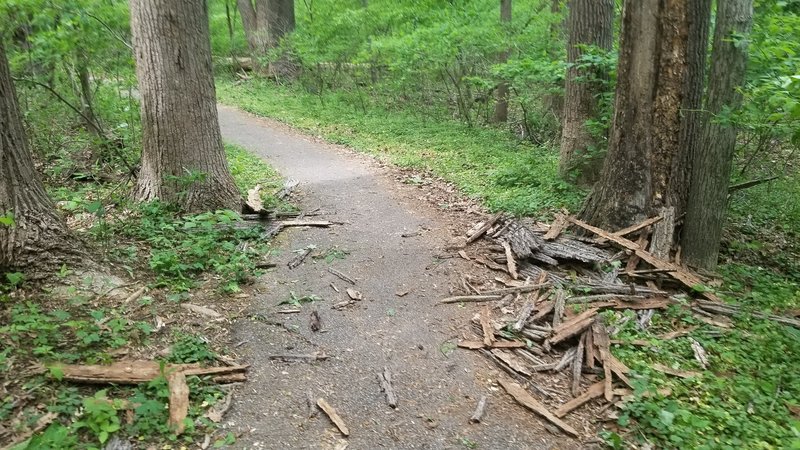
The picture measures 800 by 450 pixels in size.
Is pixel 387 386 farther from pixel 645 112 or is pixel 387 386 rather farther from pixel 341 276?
pixel 645 112

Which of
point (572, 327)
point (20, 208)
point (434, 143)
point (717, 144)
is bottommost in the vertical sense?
point (572, 327)

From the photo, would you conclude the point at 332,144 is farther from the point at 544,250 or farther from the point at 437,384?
the point at 437,384

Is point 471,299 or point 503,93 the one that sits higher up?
point 503,93

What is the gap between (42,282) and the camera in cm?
456

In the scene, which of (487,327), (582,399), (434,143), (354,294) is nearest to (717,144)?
(487,327)

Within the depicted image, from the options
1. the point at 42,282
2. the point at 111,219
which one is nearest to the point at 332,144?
the point at 111,219

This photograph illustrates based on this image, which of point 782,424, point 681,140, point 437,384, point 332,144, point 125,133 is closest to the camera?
point 782,424

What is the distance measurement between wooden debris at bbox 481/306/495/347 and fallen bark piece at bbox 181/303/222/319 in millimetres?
2555

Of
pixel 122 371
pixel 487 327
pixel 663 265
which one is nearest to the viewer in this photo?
pixel 122 371

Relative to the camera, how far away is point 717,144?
6137mm

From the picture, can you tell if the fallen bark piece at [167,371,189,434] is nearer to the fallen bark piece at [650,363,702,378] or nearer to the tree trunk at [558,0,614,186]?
the fallen bark piece at [650,363,702,378]

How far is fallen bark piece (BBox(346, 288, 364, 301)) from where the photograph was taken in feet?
18.4

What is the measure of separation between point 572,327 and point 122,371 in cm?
388

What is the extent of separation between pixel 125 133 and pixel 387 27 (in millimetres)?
9312
